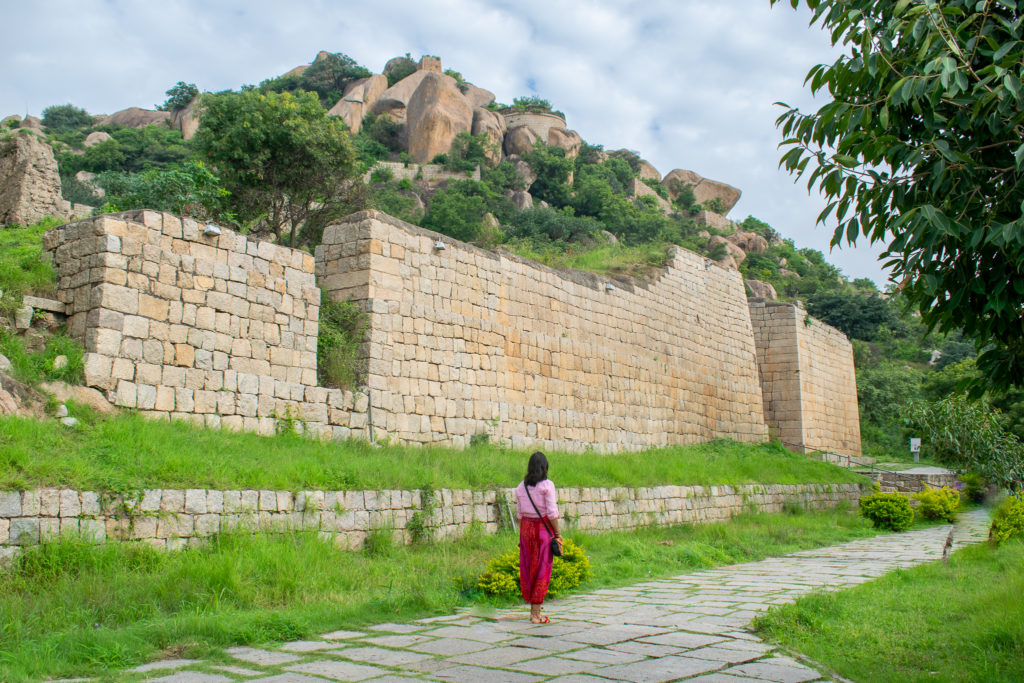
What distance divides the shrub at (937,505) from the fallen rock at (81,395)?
1674 centimetres

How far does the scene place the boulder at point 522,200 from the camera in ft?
166

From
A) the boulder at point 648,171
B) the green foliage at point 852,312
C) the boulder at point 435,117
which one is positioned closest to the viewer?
the green foliage at point 852,312

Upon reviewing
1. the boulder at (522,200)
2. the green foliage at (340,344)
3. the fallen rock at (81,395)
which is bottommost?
the fallen rock at (81,395)

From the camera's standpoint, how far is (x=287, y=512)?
7.81m

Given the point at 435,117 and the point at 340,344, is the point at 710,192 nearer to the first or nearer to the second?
the point at 435,117

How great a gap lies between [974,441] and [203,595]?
68.3 ft

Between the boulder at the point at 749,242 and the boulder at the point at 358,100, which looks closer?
the boulder at the point at 749,242

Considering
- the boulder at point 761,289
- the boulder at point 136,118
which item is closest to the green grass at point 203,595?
the boulder at point 761,289

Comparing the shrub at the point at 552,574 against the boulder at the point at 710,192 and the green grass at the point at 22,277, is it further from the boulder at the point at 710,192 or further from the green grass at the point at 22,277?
the boulder at the point at 710,192

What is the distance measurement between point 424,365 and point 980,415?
645 inches

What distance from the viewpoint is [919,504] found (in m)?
18.2

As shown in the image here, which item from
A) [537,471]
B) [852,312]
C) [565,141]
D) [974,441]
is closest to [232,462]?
[537,471]

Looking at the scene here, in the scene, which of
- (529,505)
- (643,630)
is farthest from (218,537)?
(643,630)

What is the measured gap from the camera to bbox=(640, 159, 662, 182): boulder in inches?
2776
